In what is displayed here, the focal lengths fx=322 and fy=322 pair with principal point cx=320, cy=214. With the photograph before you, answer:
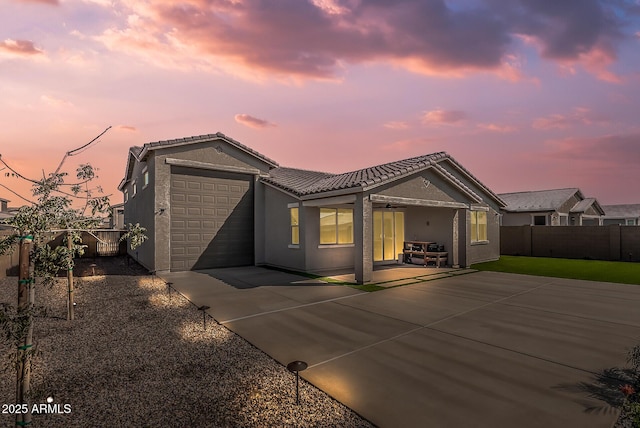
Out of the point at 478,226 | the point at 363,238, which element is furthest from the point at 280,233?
the point at 478,226

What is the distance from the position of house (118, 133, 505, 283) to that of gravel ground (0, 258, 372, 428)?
654cm

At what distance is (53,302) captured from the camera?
907 cm

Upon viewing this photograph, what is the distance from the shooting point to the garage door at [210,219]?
14.4 m

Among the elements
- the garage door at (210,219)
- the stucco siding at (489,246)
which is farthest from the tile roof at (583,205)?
the garage door at (210,219)

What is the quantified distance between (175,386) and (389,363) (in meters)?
3.04

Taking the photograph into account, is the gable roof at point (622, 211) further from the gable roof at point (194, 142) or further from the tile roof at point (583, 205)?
the gable roof at point (194, 142)

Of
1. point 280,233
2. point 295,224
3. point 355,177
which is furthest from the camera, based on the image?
point 280,233

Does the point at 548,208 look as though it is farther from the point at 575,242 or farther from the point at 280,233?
the point at 280,233

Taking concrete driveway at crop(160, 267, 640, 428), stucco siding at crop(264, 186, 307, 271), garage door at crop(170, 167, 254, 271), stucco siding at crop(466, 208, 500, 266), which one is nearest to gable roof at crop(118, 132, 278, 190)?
garage door at crop(170, 167, 254, 271)

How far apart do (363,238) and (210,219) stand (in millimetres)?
7974

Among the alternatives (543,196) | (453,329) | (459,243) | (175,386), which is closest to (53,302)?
(175,386)

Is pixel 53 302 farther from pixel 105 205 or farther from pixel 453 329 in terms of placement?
pixel 453 329

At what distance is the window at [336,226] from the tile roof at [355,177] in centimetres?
129

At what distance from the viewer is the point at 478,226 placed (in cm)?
1791
